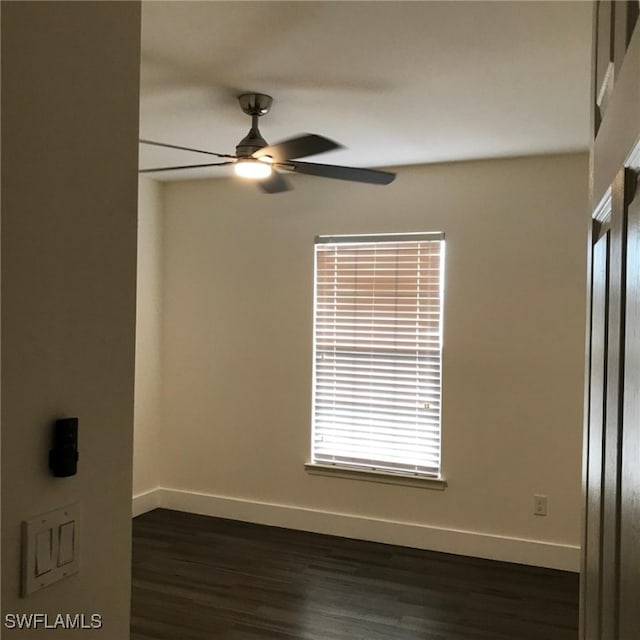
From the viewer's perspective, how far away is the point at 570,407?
3869 millimetres

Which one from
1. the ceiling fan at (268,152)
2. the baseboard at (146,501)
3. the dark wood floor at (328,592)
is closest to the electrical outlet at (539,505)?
the dark wood floor at (328,592)

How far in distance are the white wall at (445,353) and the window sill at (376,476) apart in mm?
51

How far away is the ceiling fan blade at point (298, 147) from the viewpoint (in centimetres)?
267

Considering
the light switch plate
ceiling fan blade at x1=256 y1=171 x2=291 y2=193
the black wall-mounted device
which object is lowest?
the light switch plate

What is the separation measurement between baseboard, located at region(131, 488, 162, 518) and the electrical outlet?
284 centimetres

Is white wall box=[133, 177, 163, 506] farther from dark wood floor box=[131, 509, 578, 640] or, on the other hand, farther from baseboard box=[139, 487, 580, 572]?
dark wood floor box=[131, 509, 578, 640]

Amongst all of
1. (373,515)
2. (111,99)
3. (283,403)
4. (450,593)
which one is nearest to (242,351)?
(283,403)

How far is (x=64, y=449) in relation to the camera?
1065 millimetres

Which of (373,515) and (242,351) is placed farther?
(242,351)

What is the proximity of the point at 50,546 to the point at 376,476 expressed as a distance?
344 cm

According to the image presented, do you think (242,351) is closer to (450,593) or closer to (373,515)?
(373,515)

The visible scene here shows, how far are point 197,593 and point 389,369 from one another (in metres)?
1.86

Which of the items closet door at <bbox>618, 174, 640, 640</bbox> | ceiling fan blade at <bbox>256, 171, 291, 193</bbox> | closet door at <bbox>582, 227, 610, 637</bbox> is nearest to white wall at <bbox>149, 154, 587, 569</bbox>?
ceiling fan blade at <bbox>256, 171, 291, 193</bbox>

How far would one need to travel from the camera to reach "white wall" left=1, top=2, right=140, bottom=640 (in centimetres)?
97
